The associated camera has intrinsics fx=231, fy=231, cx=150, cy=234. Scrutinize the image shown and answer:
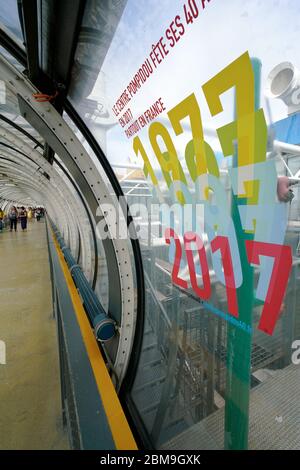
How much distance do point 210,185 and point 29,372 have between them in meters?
2.81

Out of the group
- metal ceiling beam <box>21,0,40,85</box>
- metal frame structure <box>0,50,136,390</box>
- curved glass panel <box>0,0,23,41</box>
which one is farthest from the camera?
metal frame structure <box>0,50,136,390</box>

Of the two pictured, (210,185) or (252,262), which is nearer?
(252,262)

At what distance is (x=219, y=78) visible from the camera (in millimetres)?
865

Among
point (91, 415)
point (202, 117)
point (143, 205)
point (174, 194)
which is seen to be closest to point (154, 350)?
point (91, 415)

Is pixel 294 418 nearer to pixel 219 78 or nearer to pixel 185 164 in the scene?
pixel 185 164

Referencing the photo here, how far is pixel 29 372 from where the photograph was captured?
255 centimetres

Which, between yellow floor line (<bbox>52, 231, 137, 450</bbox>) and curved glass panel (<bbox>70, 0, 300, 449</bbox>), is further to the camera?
yellow floor line (<bbox>52, 231, 137, 450</bbox>)

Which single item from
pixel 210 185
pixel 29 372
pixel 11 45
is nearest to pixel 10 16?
pixel 11 45

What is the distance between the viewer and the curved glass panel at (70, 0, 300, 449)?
779mm

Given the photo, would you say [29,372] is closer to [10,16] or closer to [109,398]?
[109,398]

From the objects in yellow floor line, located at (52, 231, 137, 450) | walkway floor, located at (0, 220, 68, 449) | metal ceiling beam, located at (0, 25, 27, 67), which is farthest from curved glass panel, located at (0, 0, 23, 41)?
walkway floor, located at (0, 220, 68, 449)

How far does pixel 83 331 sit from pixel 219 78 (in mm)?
1922

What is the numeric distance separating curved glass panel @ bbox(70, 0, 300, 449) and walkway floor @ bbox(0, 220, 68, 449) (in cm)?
82

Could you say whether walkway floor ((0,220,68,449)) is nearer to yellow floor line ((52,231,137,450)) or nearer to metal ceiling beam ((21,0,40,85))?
yellow floor line ((52,231,137,450))
